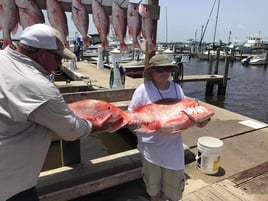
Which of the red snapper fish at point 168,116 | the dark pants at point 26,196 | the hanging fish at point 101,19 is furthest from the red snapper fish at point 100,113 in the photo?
the hanging fish at point 101,19

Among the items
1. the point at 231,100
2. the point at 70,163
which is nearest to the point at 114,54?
the point at 70,163

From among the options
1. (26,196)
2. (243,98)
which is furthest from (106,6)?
(243,98)

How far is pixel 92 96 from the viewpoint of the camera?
3.16m

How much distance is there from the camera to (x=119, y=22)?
110 inches

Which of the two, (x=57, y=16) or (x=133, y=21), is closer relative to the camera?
(x=57, y=16)

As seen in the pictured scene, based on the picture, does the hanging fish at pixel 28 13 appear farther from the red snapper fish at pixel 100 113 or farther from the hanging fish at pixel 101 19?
the red snapper fish at pixel 100 113

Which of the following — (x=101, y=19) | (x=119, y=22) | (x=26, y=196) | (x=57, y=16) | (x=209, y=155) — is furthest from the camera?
(x=209, y=155)

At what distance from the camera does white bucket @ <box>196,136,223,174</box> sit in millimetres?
3180

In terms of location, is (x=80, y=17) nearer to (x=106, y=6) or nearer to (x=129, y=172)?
(x=106, y=6)

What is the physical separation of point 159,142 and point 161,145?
0.03m

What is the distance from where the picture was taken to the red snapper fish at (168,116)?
2201mm

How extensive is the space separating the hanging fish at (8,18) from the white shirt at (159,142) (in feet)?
4.38

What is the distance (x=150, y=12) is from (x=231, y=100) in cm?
1302

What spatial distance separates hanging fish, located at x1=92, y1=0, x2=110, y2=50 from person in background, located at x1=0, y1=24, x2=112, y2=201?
1222mm
